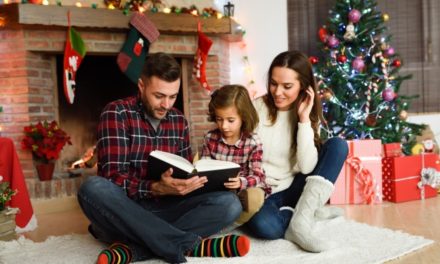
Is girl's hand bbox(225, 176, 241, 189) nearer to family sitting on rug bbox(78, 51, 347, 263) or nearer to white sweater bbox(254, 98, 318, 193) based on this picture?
family sitting on rug bbox(78, 51, 347, 263)

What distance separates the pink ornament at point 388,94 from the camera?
10.4 feet

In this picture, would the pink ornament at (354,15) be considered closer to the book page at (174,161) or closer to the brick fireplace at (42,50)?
the brick fireplace at (42,50)

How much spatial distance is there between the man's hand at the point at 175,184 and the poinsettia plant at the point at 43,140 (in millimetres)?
1581

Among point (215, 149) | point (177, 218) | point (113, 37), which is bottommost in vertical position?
point (177, 218)

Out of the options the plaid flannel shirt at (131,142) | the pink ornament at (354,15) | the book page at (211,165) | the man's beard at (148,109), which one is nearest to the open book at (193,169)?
the book page at (211,165)

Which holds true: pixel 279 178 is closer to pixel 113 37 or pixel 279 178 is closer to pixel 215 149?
pixel 215 149

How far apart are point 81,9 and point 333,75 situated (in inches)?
68.2

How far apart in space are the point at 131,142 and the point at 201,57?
178 cm

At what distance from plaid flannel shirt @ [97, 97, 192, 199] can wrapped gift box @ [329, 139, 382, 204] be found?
126 cm

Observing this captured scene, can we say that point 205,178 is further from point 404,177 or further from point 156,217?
point 404,177

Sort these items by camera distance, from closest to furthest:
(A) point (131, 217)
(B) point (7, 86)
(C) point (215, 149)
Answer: (A) point (131, 217), (C) point (215, 149), (B) point (7, 86)

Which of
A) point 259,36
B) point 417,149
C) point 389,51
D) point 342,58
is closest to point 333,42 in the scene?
point 342,58

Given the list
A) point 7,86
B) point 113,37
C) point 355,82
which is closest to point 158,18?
point 113,37

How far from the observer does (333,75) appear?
3234mm
